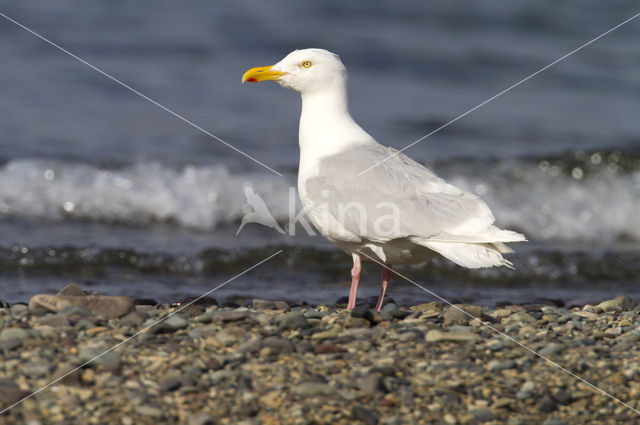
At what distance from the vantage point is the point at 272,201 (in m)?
9.80

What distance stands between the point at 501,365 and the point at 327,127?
88.6 inches

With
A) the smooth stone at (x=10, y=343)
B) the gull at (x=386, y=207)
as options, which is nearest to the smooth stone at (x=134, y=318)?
the smooth stone at (x=10, y=343)

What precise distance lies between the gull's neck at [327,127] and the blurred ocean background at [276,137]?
5.46 feet

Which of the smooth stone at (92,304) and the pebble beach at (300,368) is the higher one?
the smooth stone at (92,304)

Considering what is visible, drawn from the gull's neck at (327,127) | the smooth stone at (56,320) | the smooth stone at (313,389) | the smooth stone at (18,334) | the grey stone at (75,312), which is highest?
the gull's neck at (327,127)

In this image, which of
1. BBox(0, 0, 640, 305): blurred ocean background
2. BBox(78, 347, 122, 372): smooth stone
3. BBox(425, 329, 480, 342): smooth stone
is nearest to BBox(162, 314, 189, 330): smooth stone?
BBox(78, 347, 122, 372): smooth stone

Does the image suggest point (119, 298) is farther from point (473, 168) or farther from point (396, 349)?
point (473, 168)

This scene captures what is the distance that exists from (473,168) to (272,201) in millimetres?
2993

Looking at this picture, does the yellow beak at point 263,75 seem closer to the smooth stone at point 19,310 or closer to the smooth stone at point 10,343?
the smooth stone at point 19,310

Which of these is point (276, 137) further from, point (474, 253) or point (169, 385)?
point (169, 385)

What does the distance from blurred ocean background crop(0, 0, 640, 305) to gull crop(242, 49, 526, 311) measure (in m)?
1.70

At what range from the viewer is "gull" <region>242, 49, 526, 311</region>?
4867mm

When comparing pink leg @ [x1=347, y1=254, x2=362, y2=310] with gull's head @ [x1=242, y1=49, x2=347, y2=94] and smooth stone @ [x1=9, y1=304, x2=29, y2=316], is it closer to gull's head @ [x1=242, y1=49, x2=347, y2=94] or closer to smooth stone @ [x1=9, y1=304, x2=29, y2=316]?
gull's head @ [x1=242, y1=49, x2=347, y2=94]

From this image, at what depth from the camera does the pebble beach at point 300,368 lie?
3.62 metres
